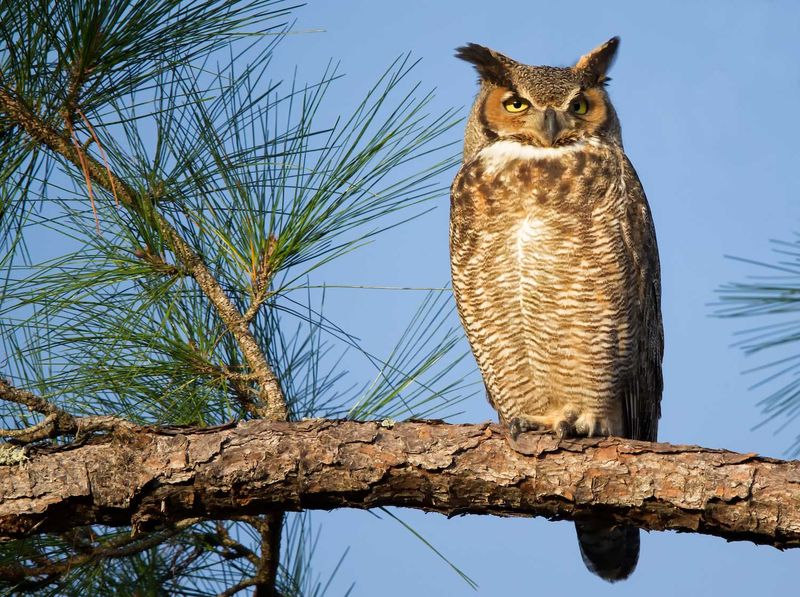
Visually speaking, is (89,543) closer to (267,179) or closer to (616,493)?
(267,179)

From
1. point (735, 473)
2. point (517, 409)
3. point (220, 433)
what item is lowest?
point (735, 473)

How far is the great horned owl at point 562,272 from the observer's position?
2352 mm

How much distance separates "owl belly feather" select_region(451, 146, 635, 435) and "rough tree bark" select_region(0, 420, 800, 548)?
1.75 feet

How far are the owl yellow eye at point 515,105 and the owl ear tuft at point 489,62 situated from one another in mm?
60

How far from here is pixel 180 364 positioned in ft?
6.76

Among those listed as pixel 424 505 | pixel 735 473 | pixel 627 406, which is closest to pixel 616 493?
pixel 735 473

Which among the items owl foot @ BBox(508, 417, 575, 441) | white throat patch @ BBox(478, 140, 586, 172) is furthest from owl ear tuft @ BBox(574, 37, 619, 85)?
owl foot @ BBox(508, 417, 575, 441)

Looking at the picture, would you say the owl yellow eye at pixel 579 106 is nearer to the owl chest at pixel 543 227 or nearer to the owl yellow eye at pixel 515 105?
the owl yellow eye at pixel 515 105

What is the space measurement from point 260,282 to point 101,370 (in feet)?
1.33

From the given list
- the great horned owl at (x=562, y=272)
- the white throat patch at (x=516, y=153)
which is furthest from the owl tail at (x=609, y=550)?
the white throat patch at (x=516, y=153)

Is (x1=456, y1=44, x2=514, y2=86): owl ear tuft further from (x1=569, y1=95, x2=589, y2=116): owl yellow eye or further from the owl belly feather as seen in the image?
the owl belly feather

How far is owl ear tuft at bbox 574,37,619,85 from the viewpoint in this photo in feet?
9.18

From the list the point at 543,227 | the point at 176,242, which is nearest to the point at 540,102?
the point at 543,227

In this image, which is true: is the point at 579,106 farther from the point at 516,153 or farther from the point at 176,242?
the point at 176,242
